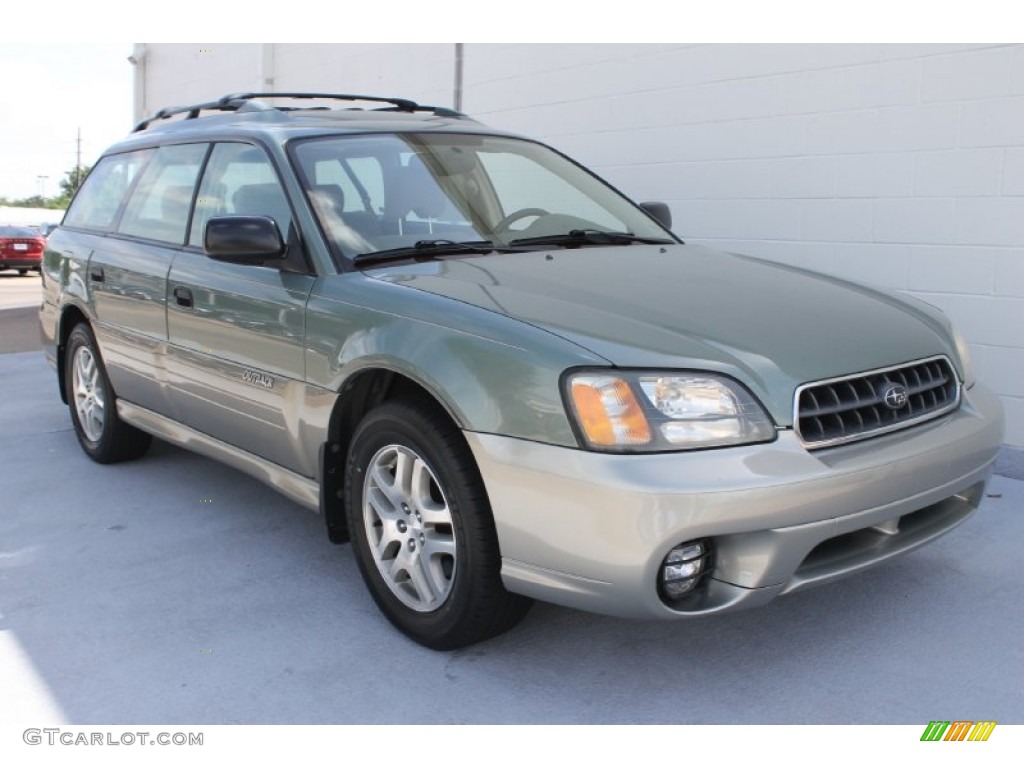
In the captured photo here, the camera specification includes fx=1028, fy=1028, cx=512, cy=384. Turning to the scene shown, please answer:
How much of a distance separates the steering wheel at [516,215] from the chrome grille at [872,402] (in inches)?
58.3

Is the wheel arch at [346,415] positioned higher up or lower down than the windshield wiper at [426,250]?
lower down

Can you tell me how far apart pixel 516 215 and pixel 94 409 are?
2.63m

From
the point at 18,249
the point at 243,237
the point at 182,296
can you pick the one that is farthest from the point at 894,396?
the point at 18,249

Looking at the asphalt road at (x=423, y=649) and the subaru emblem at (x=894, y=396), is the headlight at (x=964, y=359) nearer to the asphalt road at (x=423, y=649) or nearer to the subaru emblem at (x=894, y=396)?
the subaru emblem at (x=894, y=396)

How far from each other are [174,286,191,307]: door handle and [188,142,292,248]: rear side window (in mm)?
196

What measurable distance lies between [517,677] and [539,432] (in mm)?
802

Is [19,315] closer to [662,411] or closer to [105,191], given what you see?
[105,191]

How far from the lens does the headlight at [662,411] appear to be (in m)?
2.61

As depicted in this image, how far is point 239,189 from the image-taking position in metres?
4.04

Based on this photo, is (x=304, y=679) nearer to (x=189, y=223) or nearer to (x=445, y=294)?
(x=445, y=294)

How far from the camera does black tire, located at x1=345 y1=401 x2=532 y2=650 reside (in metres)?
2.87

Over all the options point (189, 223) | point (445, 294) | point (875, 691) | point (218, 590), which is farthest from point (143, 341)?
point (875, 691)

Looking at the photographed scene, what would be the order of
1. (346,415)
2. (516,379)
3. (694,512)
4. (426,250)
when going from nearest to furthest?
(694,512), (516,379), (346,415), (426,250)

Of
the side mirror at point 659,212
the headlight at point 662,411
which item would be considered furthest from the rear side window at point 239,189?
the side mirror at point 659,212
